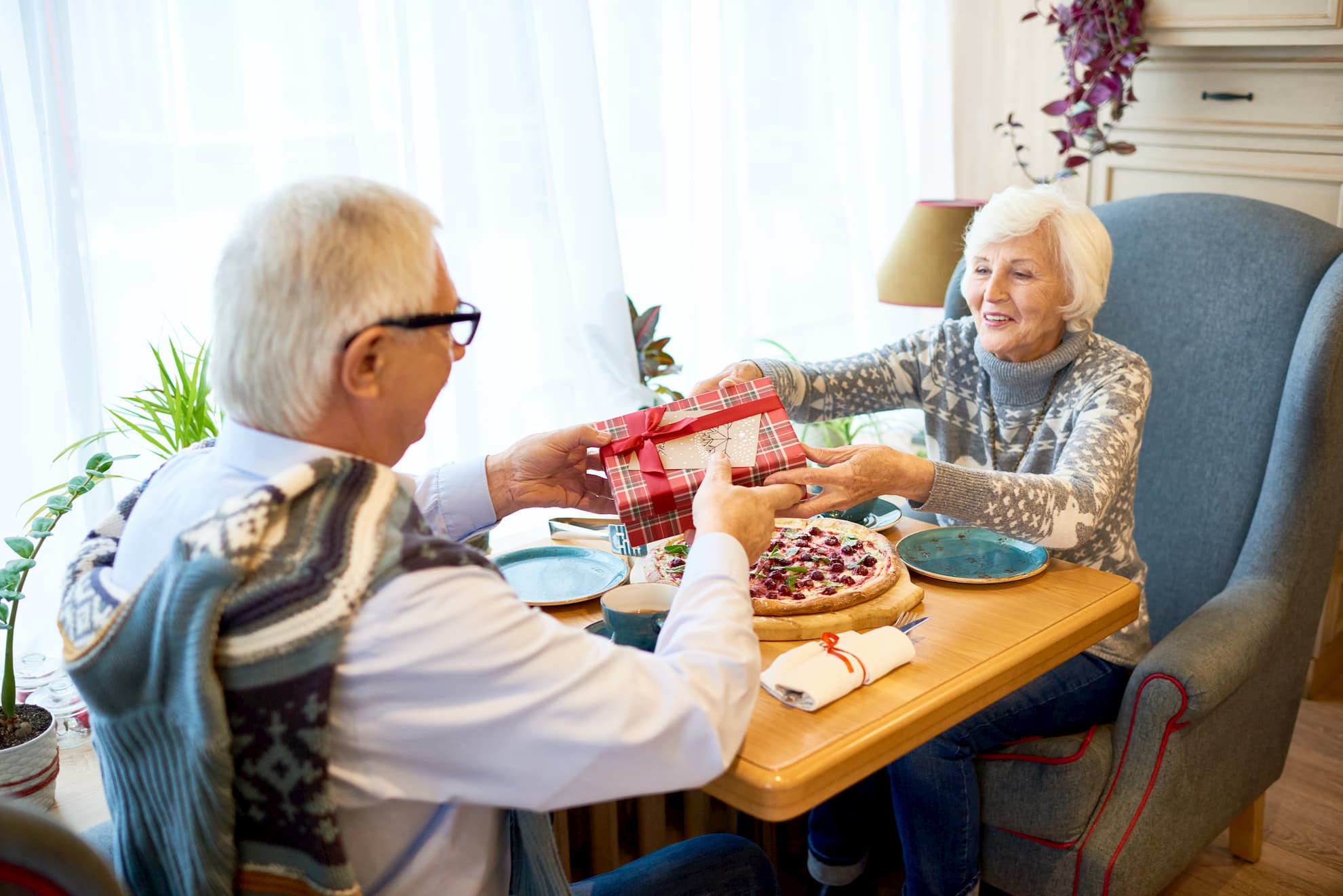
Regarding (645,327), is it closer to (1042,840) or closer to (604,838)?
(604,838)

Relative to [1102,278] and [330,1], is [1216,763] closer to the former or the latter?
[1102,278]

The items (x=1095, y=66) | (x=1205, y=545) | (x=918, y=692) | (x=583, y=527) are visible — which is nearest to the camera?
(x=918, y=692)

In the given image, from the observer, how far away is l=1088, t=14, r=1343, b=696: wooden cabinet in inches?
109

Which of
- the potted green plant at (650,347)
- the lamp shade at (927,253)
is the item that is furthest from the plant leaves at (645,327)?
the lamp shade at (927,253)

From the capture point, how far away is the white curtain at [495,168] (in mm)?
1912

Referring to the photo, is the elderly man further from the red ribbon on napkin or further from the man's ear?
the red ribbon on napkin

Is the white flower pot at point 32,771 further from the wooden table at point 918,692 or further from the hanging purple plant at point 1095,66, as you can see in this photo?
the hanging purple plant at point 1095,66

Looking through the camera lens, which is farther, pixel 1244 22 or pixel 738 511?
pixel 1244 22

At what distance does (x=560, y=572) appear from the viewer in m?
1.81

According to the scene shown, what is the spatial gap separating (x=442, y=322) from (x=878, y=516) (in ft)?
3.53

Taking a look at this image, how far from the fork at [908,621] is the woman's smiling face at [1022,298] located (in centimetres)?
67

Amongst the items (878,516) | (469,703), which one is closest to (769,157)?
(878,516)

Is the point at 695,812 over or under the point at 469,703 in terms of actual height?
under

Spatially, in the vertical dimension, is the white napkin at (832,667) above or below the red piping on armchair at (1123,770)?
above
